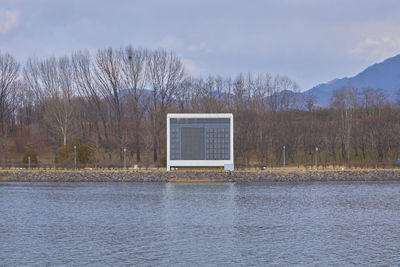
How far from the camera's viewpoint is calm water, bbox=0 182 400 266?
69.9ft

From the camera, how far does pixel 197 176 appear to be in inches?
2329

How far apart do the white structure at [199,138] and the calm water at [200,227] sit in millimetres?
9502

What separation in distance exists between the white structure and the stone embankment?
179cm

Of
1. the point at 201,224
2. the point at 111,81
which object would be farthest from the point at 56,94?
the point at 201,224

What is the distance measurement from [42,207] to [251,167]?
107ft

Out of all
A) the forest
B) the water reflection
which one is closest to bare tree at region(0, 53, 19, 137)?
the forest

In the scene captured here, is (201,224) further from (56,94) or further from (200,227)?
(56,94)

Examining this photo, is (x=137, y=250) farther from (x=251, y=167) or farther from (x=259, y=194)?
(x=251, y=167)

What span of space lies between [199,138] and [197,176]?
4493mm

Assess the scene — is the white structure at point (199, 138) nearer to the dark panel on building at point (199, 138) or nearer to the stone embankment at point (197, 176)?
the dark panel on building at point (199, 138)

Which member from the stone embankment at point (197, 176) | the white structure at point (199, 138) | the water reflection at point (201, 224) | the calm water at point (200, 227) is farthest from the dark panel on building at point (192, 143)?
the calm water at point (200, 227)

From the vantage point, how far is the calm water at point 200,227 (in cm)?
2130

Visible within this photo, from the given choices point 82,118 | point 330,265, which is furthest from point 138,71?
point 330,265

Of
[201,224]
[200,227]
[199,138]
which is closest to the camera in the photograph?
[200,227]
